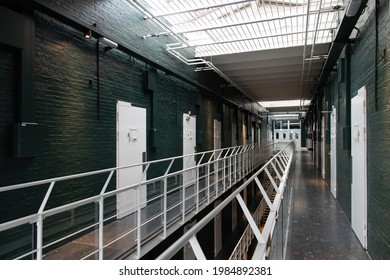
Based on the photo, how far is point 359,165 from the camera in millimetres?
3594

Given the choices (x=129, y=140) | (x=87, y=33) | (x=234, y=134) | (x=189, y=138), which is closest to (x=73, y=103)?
(x=87, y=33)

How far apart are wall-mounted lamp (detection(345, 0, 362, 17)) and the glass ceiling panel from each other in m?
0.47

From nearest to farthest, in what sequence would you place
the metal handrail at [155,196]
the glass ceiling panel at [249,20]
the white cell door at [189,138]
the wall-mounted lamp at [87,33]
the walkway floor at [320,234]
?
1. the metal handrail at [155,196]
2. the walkway floor at [320,234]
3. the wall-mounted lamp at [87,33]
4. the glass ceiling panel at [249,20]
5. the white cell door at [189,138]

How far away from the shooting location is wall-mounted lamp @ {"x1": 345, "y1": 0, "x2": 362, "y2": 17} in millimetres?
2894

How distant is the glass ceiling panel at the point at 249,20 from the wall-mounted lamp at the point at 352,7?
1.54 feet

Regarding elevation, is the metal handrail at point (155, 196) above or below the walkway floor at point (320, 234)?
above

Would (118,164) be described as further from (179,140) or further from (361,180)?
(361,180)

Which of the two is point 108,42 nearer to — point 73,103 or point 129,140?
point 73,103

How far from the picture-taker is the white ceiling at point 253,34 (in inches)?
165

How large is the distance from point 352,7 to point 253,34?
2787 millimetres

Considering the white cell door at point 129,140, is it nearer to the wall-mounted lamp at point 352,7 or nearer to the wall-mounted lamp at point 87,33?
the wall-mounted lamp at point 87,33

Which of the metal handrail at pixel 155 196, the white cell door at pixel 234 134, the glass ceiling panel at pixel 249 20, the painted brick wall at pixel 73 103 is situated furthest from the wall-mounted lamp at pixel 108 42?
the white cell door at pixel 234 134

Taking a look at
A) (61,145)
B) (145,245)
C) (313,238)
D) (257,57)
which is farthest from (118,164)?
(257,57)

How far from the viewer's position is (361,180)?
11.6ft
